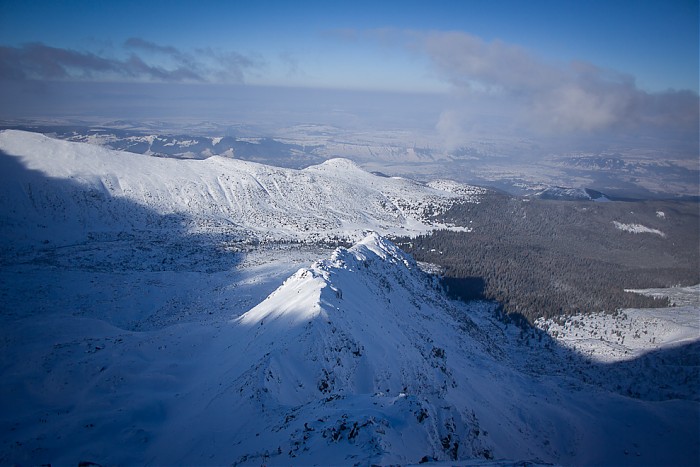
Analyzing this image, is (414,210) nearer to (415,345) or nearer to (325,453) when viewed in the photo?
(415,345)

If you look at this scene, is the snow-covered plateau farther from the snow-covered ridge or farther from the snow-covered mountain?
the snow-covered mountain

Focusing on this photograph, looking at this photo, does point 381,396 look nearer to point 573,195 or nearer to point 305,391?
point 305,391

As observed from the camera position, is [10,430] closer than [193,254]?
Yes

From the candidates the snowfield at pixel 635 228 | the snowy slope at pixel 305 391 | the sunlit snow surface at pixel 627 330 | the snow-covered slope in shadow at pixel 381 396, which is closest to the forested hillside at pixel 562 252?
the snowfield at pixel 635 228

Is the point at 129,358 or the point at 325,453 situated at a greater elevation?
the point at 325,453

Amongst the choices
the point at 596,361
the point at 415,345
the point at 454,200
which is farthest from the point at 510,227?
the point at 415,345

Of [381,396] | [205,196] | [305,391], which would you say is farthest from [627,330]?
[205,196]
